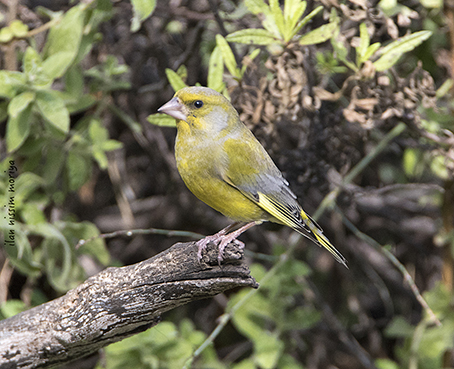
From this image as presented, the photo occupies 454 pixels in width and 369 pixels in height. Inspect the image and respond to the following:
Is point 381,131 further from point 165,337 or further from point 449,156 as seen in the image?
point 165,337

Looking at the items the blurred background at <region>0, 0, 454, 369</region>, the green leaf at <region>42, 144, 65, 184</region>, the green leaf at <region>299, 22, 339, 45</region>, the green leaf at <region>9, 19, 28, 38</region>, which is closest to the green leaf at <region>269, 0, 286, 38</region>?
the blurred background at <region>0, 0, 454, 369</region>

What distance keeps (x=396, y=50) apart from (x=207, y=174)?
131cm

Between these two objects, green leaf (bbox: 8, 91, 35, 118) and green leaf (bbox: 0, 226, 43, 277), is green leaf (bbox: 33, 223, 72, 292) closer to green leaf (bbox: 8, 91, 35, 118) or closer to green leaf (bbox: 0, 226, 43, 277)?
green leaf (bbox: 0, 226, 43, 277)

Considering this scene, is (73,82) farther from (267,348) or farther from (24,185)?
(267,348)

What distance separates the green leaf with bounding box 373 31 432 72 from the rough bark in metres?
1.37

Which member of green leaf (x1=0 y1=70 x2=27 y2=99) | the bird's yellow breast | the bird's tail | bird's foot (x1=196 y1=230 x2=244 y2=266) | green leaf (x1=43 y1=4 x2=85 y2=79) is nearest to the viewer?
bird's foot (x1=196 y1=230 x2=244 y2=266)

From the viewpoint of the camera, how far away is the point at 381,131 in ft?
12.6

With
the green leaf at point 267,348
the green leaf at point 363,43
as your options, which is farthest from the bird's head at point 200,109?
the green leaf at point 267,348

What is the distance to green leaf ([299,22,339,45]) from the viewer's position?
8.68ft

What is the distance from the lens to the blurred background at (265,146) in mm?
2875

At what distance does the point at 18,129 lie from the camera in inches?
116

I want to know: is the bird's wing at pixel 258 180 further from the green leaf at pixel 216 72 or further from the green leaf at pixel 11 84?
the green leaf at pixel 11 84

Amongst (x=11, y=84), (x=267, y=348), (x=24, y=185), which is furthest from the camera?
(x=267, y=348)

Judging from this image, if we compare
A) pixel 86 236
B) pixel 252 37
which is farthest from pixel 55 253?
pixel 252 37
